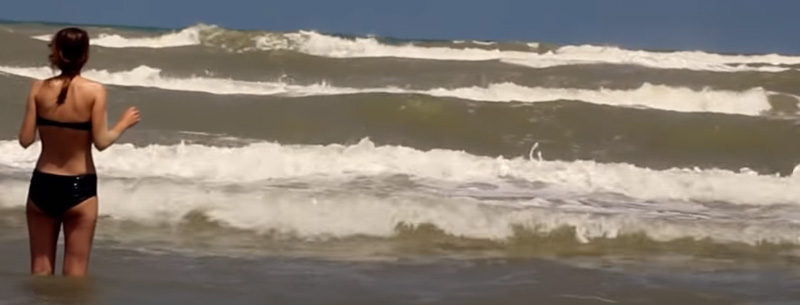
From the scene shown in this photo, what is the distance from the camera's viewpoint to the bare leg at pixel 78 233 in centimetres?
523

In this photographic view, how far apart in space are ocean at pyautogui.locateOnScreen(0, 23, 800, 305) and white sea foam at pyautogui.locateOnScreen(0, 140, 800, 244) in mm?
27

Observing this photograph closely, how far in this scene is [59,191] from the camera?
17.0 ft

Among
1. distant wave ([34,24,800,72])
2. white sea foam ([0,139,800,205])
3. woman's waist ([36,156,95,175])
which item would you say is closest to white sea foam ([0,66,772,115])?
distant wave ([34,24,800,72])

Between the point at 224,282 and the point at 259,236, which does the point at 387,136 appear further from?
the point at 224,282

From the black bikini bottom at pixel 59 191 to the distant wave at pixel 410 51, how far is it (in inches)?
894

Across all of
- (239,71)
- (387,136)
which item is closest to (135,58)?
(239,71)

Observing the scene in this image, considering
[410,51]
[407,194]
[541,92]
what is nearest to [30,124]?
[407,194]

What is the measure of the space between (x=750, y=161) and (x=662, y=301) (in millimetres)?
9063

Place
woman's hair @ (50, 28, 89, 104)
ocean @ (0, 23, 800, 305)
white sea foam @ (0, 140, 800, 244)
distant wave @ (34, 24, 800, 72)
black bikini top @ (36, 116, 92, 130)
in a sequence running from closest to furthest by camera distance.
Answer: woman's hair @ (50, 28, 89, 104) < black bikini top @ (36, 116, 92, 130) < ocean @ (0, 23, 800, 305) < white sea foam @ (0, 140, 800, 244) < distant wave @ (34, 24, 800, 72)

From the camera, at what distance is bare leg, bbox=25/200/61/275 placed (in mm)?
5273

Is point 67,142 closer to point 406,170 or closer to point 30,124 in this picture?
point 30,124

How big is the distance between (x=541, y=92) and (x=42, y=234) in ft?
57.0

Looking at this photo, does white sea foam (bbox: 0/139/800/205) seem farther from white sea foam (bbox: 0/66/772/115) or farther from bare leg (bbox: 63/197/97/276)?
white sea foam (bbox: 0/66/772/115)

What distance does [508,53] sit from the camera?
34750 millimetres
